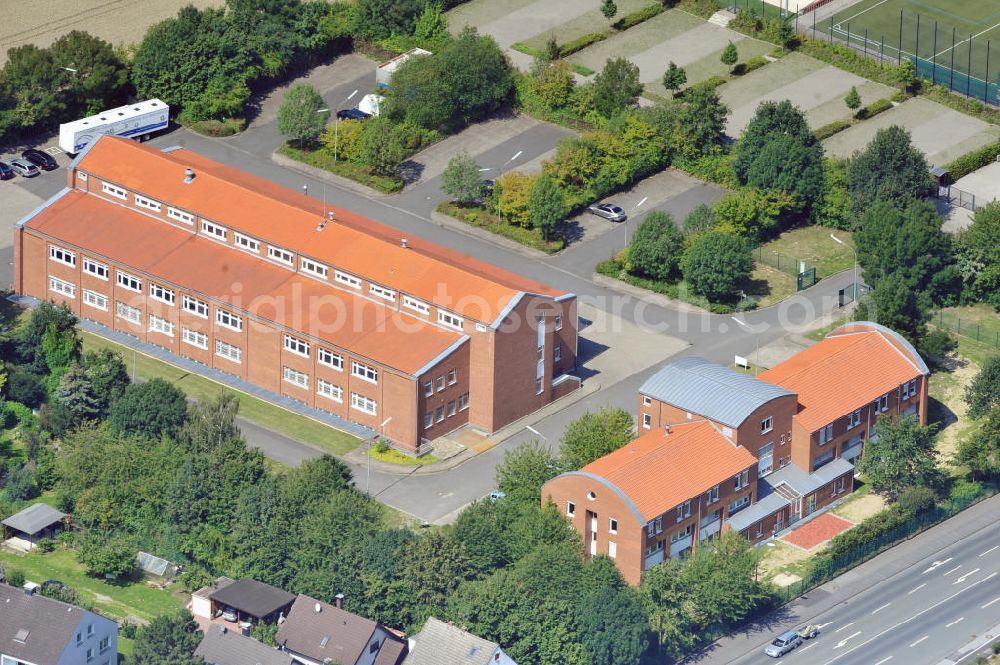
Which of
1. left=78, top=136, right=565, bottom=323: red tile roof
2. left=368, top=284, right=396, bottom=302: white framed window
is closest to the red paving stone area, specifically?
left=78, top=136, right=565, bottom=323: red tile roof

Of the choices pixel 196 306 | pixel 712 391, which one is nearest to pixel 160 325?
pixel 196 306

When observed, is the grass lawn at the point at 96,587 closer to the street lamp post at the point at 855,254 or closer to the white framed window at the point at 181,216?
the white framed window at the point at 181,216

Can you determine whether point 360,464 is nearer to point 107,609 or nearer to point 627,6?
point 107,609

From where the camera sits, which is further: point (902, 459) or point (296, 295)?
point (296, 295)

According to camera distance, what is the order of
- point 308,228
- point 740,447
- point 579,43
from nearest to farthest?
point 740,447
point 308,228
point 579,43

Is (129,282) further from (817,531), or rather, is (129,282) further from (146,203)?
(817,531)
